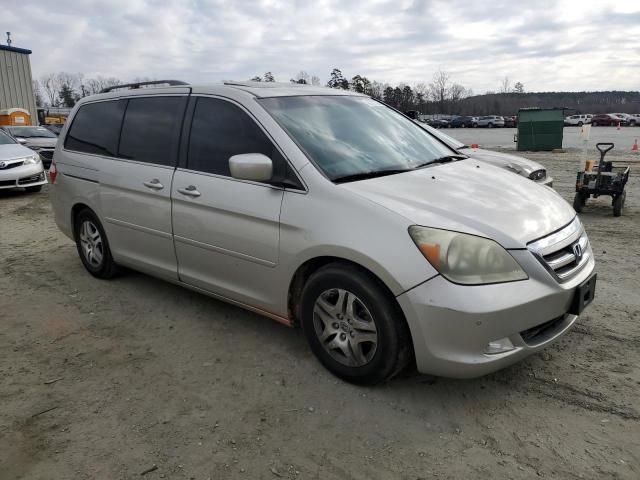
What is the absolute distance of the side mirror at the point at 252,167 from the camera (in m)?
3.21

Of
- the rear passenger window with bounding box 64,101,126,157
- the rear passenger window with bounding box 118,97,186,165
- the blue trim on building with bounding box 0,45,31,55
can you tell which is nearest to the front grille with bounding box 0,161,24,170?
the rear passenger window with bounding box 64,101,126,157

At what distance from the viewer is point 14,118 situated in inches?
947

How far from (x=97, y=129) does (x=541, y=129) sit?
1995cm

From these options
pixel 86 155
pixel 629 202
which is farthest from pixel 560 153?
pixel 86 155

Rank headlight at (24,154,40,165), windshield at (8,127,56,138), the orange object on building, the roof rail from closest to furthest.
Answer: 1. the roof rail
2. headlight at (24,154,40,165)
3. windshield at (8,127,56,138)
4. the orange object on building

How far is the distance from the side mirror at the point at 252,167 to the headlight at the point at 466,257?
3.33 ft

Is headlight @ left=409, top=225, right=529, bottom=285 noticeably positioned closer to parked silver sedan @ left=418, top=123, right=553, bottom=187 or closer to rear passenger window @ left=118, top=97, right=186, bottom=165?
rear passenger window @ left=118, top=97, right=186, bottom=165

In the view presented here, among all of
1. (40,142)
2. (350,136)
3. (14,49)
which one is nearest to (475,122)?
(14,49)

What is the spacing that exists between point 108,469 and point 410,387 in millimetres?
1706

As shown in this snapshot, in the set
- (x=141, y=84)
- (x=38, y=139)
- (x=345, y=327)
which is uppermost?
(x=141, y=84)

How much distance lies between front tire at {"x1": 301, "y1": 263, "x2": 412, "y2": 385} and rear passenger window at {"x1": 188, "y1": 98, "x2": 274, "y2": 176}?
91 centimetres

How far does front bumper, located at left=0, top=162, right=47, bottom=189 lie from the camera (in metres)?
10.9

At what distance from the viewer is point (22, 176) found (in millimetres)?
11078

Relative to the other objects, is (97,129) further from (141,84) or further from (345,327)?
(345,327)
